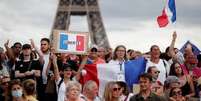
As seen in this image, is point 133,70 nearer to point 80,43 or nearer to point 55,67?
point 80,43

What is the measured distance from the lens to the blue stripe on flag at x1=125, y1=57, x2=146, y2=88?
11625 millimetres

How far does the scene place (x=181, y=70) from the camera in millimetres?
11273

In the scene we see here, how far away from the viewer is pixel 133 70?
11.7 meters

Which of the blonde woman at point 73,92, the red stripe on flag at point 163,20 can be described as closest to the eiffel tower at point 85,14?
the red stripe on flag at point 163,20

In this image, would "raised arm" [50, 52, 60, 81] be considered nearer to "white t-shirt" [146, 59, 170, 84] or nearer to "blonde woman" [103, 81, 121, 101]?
"white t-shirt" [146, 59, 170, 84]

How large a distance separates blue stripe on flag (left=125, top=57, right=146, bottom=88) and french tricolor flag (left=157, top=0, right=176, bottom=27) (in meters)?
2.23

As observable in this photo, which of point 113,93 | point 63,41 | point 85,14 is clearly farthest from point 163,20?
point 85,14

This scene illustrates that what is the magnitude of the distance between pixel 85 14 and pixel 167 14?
32.6 m

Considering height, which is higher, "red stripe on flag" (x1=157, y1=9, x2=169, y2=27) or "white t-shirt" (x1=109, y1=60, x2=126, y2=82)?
"red stripe on flag" (x1=157, y1=9, x2=169, y2=27)

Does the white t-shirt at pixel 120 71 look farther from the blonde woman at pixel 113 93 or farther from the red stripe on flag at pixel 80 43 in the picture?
the blonde woman at pixel 113 93

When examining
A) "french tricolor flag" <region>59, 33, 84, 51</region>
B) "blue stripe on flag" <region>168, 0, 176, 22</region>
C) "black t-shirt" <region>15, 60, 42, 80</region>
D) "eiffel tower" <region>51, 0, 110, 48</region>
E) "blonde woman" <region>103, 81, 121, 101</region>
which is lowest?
"blonde woman" <region>103, 81, 121, 101</region>

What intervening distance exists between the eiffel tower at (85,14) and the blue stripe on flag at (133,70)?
3185cm

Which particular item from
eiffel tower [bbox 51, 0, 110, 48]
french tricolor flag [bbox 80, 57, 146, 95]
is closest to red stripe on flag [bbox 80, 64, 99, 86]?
french tricolor flag [bbox 80, 57, 146, 95]

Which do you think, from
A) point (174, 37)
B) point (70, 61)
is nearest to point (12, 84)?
point (70, 61)
